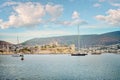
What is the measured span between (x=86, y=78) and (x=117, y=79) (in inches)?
355

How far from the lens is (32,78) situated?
79.0 metres

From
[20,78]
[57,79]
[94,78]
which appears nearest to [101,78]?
[94,78]

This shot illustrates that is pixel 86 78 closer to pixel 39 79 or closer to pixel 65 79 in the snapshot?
pixel 65 79

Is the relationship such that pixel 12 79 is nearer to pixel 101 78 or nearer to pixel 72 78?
pixel 72 78

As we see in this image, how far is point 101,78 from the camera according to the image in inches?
3125

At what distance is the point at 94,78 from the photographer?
78500mm

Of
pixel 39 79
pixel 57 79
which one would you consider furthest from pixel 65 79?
pixel 39 79

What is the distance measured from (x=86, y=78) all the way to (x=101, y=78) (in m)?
4.71

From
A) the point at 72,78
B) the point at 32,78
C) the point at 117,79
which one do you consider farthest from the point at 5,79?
the point at 117,79

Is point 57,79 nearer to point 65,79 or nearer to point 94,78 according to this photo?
point 65,79

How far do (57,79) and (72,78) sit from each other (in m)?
4.84

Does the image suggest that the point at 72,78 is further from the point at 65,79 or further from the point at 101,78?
the point at 101,78

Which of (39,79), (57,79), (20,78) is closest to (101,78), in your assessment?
(57,79)

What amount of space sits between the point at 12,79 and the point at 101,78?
2642cm
